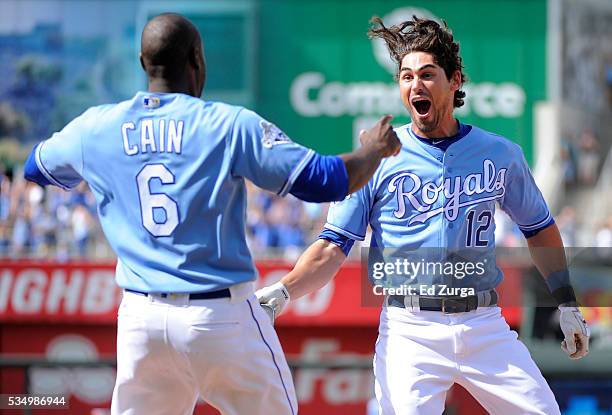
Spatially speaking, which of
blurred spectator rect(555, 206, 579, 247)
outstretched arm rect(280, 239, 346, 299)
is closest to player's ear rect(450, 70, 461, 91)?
outstretched arm rect(280, 239, 346, 299)

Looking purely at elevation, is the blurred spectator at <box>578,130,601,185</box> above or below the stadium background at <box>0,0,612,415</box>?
below

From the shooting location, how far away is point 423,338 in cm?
465

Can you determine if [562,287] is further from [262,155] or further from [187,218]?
[187,218]

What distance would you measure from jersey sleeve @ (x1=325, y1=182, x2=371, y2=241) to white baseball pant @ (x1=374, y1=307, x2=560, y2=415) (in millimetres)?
439

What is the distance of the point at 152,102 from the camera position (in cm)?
396

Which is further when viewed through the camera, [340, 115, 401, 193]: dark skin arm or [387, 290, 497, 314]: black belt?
[387, 290, 497, 314]: black belt

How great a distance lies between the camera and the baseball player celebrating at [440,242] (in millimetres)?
4633

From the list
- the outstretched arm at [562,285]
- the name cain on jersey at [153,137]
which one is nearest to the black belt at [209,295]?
the name cain on jersey at [153,137]

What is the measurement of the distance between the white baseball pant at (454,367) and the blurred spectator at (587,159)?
18.8 metres

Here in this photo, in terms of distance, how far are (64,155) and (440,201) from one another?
1.68m

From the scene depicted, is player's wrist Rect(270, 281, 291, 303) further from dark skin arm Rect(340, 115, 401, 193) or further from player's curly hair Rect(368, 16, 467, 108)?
player's curly hair Rect(368, 16, 467, 108)

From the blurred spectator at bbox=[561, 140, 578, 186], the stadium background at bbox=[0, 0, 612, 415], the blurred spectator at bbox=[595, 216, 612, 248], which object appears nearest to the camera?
the blurred spectator at bbox=[595, 216, 612, 248]

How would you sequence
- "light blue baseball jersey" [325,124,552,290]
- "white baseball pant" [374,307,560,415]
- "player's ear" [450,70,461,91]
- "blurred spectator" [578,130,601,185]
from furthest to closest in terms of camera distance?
"blurred spectator" [578,130,601,185]
"player's ear" [450,70,461,91]
"light blue baseball jersey" [325,124,552,290]
"white baseball pant" [374,307,560,415]

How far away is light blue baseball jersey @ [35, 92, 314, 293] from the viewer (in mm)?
3871
